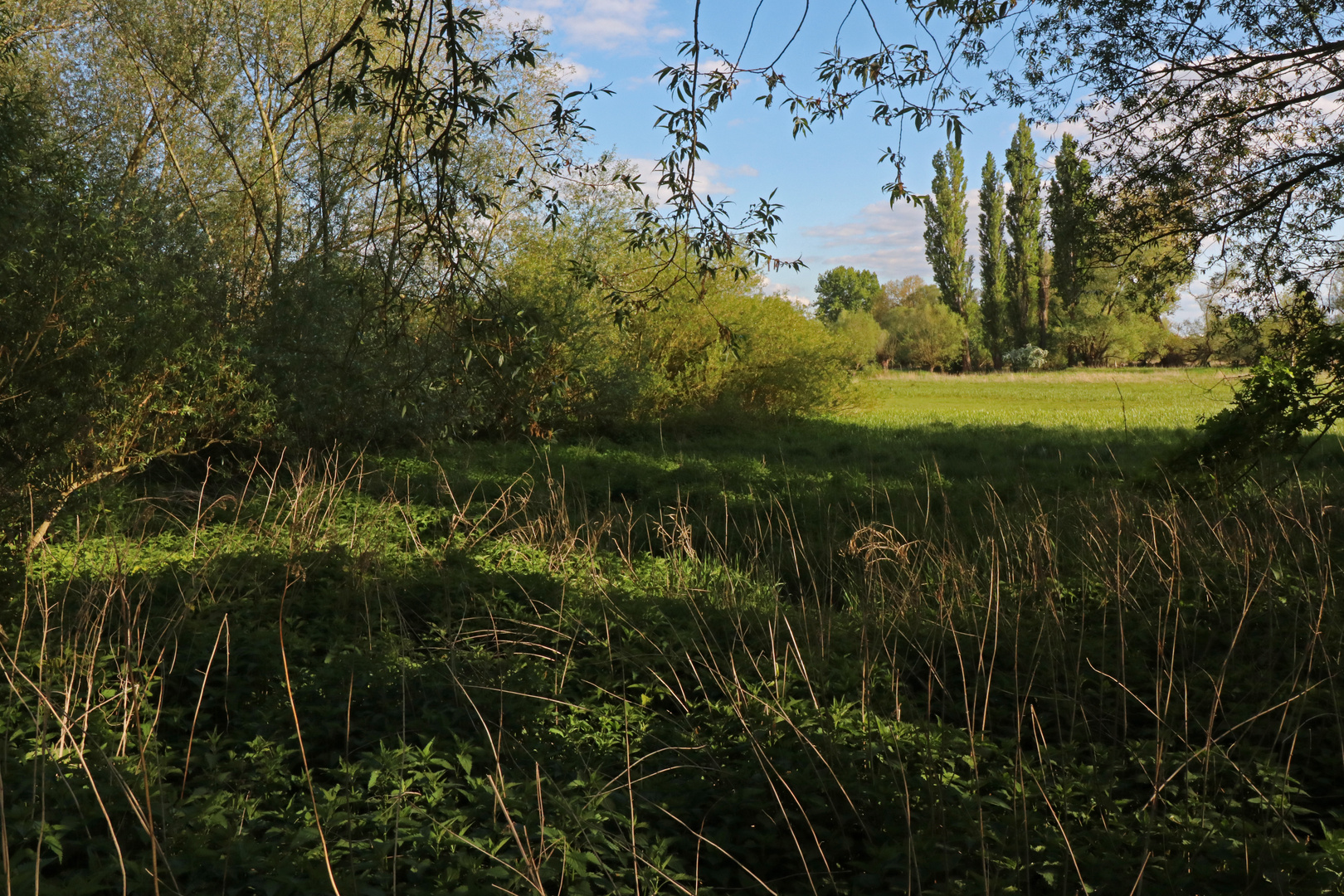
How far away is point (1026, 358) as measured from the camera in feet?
157

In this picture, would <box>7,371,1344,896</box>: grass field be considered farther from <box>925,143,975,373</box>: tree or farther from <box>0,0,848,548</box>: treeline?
<box>925,143,975,373</box>: tree

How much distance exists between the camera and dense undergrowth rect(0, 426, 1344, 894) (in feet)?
9.44

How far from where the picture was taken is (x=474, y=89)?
465cm

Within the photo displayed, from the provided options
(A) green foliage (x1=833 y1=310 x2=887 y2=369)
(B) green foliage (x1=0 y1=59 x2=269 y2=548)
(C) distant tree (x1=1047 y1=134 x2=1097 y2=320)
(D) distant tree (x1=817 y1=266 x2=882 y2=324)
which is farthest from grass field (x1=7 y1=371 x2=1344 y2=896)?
(D) distant tree (x1=817 y1=266 x2=882 y2=324)

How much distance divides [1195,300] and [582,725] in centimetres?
877

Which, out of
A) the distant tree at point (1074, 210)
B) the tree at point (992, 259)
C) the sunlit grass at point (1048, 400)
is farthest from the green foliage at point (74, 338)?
the tree at point (992, 259)

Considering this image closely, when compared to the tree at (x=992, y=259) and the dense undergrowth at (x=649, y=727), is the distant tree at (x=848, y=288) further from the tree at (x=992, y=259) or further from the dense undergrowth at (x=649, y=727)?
the dense undergrowth at (x=649, y=727)

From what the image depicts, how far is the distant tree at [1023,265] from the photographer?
4134 centimetres

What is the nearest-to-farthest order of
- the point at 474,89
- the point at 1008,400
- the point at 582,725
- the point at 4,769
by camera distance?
the point at 4,769, the point at 582,725, the point at 474,89, the point at 1008,400

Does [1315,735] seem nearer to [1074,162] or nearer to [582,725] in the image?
[582,725]

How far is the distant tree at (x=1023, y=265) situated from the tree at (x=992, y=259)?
1.87 feet

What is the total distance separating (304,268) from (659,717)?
10965 millimetres

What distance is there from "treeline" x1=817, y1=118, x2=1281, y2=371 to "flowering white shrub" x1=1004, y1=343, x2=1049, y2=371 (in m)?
0.07

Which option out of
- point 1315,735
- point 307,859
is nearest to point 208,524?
point 307,859
